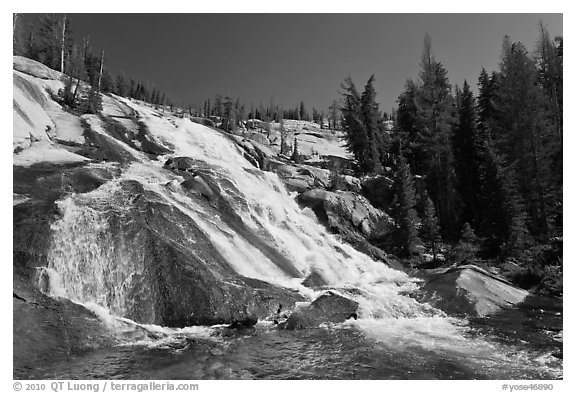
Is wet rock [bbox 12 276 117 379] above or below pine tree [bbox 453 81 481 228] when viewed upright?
below

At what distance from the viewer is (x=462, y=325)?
13.4m

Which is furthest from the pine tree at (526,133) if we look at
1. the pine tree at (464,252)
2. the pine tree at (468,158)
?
the pine tree at (464,252)

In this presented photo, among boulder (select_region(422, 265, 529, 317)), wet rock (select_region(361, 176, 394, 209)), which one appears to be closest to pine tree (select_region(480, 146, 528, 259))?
boulder (select_region(422, 265, 529, 317))

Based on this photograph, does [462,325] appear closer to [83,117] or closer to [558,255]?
[558,255]

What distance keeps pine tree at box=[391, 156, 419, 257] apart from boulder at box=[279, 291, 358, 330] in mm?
12903

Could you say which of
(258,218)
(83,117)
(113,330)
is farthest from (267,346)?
(83,117)

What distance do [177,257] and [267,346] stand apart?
14.3 feet

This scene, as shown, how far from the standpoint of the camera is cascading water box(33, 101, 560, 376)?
36.6ft

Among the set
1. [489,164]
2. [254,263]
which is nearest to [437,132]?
[489,164]

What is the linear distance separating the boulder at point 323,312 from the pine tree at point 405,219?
12.9m

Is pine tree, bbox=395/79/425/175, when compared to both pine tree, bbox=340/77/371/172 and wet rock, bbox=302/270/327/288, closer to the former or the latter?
pine tree, bbox=340/77/371/172

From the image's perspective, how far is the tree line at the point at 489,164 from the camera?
25125 millimetres

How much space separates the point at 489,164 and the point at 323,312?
72.1 ft

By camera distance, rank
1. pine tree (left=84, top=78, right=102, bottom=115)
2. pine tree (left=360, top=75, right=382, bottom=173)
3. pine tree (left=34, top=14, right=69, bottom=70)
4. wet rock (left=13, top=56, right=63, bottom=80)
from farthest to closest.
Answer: pine tree (left=34, top=14, right=69, bottom=70) → pine tree (left=360, top=75, right=382, bottom=173) → wet rock (left=13, top=56, right=63, bottom=80) → pine tree (left=84, top=78, right=102, bottom=115)
